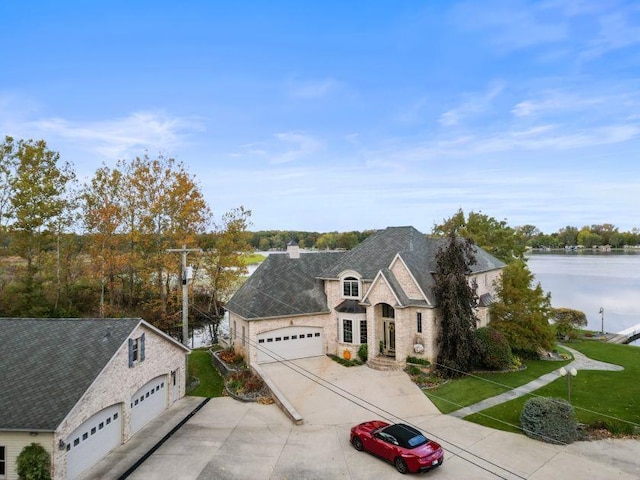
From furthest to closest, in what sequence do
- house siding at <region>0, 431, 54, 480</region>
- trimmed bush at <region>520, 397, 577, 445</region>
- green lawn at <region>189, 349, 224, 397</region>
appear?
green lawn at <region>189, 349, 224, 397</region>, trimmed bush at <region>520, 397, 577, 445</region>, house siding at <region>0, 431, 54, 480</region>

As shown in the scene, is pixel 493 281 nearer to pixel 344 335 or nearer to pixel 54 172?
pixel 344 335

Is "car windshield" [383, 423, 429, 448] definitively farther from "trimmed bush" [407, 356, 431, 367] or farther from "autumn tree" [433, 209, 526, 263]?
"autumn tree" [433, 209, 526, 263]

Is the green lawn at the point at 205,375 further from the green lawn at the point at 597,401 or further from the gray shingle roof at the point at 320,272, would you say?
the green lawn at the point at 597,401

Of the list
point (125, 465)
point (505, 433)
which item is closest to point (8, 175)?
point (125, 465)

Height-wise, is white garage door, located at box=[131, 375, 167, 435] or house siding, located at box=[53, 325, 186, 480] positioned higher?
house siding, located at box=[53, 325, 186, 480]

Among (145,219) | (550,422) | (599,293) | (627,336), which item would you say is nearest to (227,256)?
(145,219)

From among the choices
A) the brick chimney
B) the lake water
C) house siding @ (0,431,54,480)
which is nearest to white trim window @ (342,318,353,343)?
the brick chimney

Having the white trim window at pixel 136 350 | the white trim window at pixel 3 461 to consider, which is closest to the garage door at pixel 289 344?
the white trim window at pixel 136 350

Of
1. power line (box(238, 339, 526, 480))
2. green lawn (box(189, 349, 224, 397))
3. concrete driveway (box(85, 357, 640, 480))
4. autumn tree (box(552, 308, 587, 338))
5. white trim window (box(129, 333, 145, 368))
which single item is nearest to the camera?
concrete driveway (box(85, 357, 640, 480))
